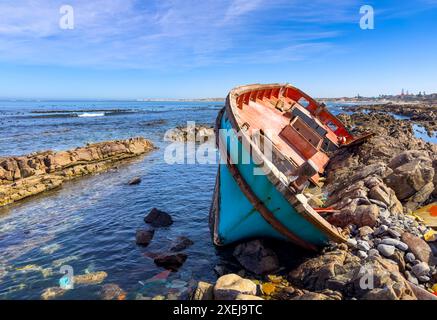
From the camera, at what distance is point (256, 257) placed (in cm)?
912

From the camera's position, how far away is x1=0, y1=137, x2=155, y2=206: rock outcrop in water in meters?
18.0

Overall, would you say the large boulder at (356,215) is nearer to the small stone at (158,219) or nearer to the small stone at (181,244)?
the small stone at (181,244)

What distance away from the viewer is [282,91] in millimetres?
23125

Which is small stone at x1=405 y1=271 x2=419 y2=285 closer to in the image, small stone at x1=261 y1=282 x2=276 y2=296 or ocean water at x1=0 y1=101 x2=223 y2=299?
small stone at x1=261 y1=282 x2=276 y2=296

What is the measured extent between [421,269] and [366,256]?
4.07ft

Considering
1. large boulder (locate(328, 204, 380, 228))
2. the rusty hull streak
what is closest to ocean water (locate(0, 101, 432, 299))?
the rusty hull streak

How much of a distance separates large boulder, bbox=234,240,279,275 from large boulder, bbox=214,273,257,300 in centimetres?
151

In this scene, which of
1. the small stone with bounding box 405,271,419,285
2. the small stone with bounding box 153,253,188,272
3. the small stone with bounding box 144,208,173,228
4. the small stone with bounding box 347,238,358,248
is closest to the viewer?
the small stone with bounding box 405,271,419,285

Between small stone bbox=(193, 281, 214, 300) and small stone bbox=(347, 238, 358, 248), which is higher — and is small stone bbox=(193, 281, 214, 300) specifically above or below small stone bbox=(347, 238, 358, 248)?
below

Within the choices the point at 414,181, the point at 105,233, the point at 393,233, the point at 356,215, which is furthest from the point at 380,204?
the point at 105,233

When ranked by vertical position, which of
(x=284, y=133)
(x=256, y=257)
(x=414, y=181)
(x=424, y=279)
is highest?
(x=284, y=133)

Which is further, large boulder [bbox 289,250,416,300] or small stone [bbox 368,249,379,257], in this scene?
small stone [bbox 368,249,379,257]

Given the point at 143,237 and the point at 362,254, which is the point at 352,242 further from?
the point at 143,237
